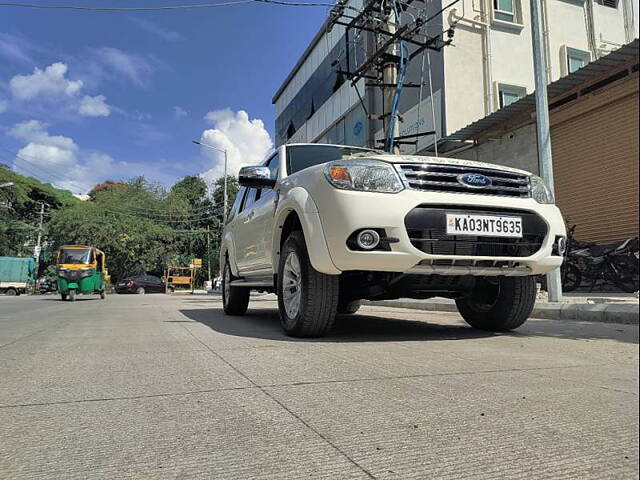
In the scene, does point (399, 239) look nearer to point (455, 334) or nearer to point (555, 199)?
point (555, 199)

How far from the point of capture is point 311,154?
5.61 metres

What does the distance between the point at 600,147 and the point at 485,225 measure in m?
2.63

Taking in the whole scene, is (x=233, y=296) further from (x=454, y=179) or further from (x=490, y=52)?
Answer: (x=490, y=52)

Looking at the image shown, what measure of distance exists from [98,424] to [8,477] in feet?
1.88

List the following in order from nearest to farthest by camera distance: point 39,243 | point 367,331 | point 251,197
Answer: point 367,331 → point 251,197 → point 39,243

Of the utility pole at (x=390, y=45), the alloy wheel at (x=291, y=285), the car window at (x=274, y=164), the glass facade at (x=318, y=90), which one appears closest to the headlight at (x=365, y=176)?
the alloy wheel at (x=291, y=285)

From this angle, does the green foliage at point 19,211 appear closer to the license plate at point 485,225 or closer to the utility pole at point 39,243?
the utility pole at point 39,243

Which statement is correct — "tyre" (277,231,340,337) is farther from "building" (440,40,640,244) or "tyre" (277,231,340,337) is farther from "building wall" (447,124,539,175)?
"building wall" (447,124,539,175)

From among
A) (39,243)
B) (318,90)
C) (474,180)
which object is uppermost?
(318,90)

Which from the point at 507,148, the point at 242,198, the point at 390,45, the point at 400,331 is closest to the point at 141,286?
the point at 390,45

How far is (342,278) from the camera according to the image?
477 centimetres

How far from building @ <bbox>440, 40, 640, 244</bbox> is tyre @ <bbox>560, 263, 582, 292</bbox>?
0.26 m

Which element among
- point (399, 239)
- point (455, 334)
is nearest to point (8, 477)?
point (399, 239)

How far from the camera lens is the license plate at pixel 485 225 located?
3531 mm
